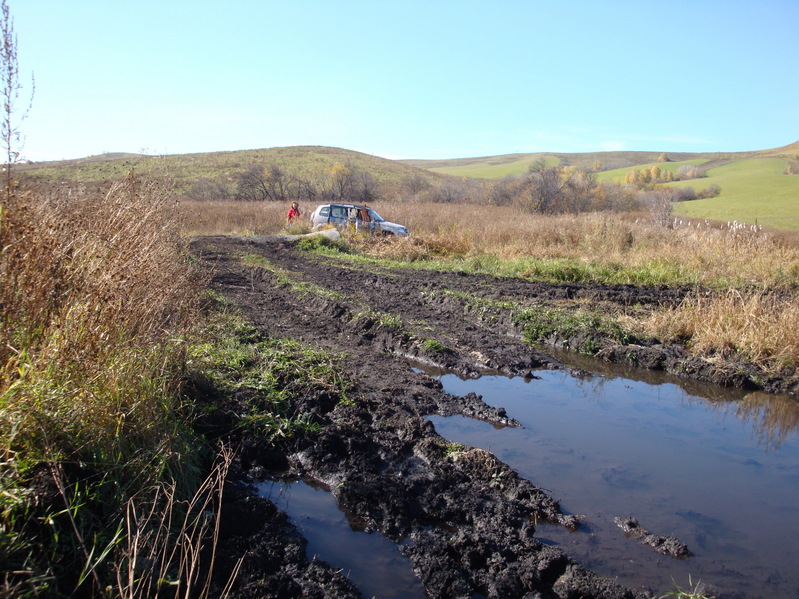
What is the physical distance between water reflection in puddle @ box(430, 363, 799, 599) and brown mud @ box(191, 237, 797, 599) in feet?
0.95

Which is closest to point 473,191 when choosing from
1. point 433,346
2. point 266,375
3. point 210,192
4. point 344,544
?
point 210,192

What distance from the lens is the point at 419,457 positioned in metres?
5.14

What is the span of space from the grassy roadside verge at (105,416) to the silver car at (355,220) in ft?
54.7

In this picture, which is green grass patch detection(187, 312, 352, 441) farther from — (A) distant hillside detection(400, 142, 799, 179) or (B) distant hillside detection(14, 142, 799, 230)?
(A) distant hillside detection(400, 142, 799, 179)

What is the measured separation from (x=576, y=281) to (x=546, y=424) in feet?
29.6

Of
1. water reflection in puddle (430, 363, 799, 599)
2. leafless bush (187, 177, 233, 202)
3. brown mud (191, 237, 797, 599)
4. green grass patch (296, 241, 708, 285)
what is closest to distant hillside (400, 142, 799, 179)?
leafless bush (187, 177, 233, 202)

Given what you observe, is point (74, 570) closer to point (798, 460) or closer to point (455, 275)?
point (798, 460)

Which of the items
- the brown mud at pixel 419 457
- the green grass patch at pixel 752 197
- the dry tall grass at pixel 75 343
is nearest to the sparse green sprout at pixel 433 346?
the brown mud at pixel 419 457

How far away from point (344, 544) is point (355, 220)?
20.0 meters

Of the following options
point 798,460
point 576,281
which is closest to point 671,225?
point 576,281

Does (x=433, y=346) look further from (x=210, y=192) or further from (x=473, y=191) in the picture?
(x=210, y=192)

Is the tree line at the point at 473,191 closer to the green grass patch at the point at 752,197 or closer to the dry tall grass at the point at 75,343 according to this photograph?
the green grass patch at the point at 752,197

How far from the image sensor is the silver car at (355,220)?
2275 cm

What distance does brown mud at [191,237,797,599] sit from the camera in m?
3.50
